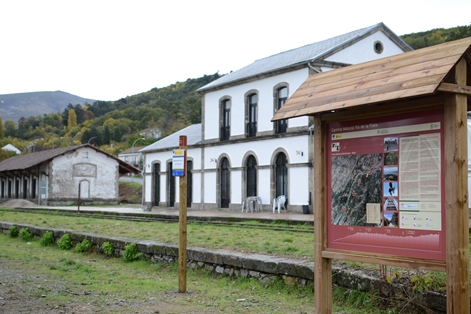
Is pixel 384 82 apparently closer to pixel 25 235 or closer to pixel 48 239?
pixel 48 239

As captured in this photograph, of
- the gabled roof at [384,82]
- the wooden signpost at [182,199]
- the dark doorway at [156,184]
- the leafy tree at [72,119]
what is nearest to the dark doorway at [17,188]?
the dark doorway at [156,184]

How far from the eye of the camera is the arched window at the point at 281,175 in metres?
26.4

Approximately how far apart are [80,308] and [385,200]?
3.66 m

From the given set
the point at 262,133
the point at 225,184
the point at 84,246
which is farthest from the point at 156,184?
the point at 84,246

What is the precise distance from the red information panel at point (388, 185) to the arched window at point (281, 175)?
21.2 metres

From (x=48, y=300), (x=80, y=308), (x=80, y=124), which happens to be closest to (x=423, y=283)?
(x=80, y=308)

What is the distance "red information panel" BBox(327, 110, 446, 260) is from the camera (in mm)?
4309

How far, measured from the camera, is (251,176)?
28.7 metres

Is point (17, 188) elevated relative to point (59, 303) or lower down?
elevated

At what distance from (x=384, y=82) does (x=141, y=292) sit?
4.33 m

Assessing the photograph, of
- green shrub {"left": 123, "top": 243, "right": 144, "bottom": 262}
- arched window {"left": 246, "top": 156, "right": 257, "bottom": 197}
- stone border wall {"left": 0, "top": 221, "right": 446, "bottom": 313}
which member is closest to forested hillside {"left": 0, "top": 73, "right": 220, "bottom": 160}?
arched window {"left": 246, "top": 156, "right": 257, "bottom": 197}

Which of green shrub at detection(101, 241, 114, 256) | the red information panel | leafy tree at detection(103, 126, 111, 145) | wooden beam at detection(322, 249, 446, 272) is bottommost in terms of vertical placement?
green shrub at detection(101, 241, 114, 256)

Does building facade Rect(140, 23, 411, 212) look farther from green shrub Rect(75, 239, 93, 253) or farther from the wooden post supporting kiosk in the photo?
the wooden post supporting kiosk

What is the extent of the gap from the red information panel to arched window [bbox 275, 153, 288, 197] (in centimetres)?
2123
